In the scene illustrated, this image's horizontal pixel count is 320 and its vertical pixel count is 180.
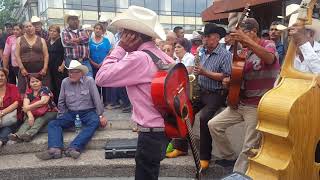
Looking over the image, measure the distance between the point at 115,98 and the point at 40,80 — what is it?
1.65 meters

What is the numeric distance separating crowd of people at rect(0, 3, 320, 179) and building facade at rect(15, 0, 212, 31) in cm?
1992

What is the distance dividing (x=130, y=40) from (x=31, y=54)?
3923 millimetres

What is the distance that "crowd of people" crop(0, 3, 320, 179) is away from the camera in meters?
3.04

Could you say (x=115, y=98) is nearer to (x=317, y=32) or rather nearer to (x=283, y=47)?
(x=283, y=47)

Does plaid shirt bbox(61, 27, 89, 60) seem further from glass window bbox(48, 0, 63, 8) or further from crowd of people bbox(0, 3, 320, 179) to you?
glass window bbox(48, 0, 63, 8)

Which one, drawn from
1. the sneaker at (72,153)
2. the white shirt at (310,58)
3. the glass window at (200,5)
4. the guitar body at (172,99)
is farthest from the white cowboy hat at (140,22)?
the glass window at (200,5)

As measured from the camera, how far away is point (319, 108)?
276 centimetres

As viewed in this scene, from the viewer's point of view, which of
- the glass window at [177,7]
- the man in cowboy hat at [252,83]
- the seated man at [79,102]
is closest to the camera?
the man in cowboy hat at [252,83]

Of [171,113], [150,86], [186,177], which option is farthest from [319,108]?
[186,177]

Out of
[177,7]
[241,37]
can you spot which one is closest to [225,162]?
[241,37]

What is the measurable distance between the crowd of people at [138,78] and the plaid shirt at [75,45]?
0.05 feet

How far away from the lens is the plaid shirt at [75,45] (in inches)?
257

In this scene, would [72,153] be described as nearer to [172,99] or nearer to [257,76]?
[257,76]

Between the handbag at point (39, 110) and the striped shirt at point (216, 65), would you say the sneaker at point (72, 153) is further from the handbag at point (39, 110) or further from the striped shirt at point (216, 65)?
the striped shirt at point (216, 65)
